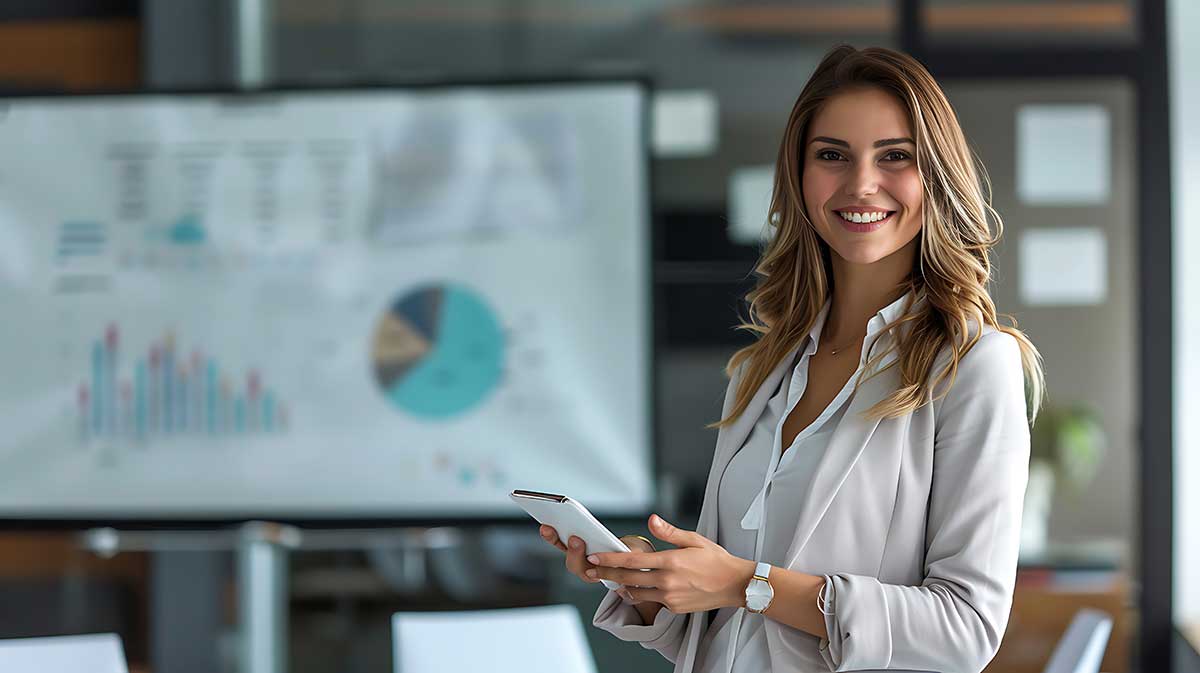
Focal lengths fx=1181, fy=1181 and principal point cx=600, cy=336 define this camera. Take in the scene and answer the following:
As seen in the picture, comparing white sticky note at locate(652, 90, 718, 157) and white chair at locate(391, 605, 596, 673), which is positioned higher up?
white sticky note at locate(652, 90, 718, 157)

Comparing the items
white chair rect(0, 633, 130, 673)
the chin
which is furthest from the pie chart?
the chin

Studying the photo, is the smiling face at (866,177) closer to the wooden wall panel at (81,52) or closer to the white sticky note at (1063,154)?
Answer: the white sticky note at (1063,154)

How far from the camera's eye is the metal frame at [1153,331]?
3895 millimetres

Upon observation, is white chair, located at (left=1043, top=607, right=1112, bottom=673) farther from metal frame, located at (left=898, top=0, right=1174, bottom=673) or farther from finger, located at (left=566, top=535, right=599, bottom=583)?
metal frame, located at (left=898, top=0, right=1174, bottom=673)

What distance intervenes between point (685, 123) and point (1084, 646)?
2.26 m

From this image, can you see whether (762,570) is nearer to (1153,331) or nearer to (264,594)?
(264,594)

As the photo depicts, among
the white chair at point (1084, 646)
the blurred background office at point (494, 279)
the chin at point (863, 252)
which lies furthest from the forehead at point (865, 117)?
the blurred background office at point (494, 279)

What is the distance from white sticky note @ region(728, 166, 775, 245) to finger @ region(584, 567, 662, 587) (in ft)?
8.85

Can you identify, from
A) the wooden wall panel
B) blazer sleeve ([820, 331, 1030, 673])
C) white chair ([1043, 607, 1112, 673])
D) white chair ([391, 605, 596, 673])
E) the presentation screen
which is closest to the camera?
blazer sleeve ([820, 331, 1030, 673])

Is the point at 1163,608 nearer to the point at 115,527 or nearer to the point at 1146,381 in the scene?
the point at 1146,381

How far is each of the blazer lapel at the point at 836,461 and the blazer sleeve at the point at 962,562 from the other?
0.06 metres

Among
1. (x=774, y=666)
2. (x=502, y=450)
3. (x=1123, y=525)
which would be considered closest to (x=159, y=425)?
(x=502, y=450)

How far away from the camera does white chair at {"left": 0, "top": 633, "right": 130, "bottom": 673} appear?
2.44 meters

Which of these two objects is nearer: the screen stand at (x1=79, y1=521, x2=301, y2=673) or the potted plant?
the screen stand at (x1=79, y1=521, x2=301, y2=673)
